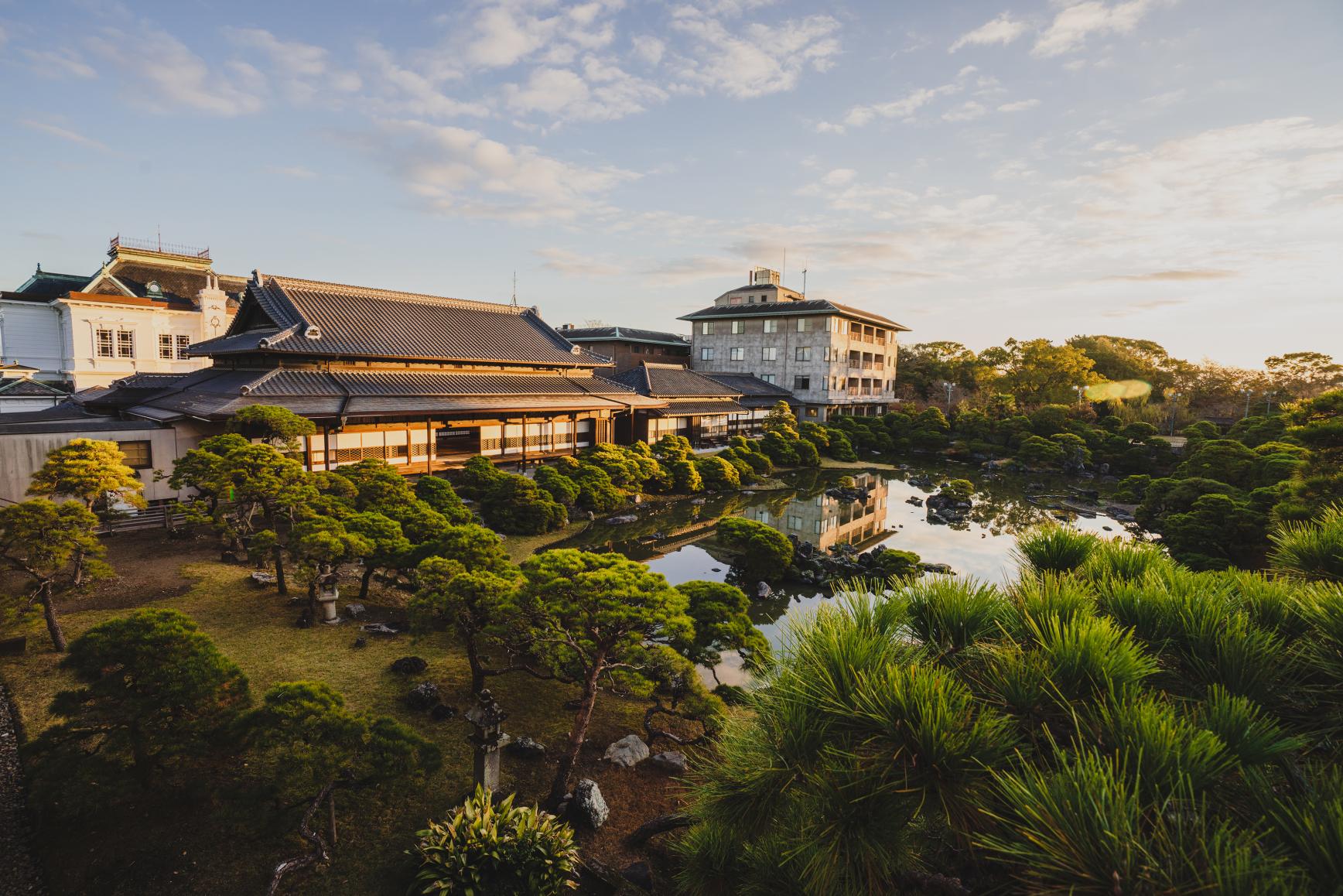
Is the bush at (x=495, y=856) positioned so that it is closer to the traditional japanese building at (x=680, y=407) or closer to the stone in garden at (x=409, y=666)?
the stone in garden at (x=409, y=666)

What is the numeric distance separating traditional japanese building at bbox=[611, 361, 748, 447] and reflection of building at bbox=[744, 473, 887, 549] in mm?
10311

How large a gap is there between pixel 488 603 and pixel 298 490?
7.58 m

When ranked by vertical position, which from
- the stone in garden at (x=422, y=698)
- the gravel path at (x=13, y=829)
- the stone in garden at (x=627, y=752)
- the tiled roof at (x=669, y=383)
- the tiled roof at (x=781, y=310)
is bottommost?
Answer: the stone in garden at (x=627, y=752)

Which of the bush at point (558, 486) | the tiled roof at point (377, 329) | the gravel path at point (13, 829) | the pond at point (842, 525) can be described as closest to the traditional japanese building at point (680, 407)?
the tiled roof at point (377, 329)

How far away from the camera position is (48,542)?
9383 mm

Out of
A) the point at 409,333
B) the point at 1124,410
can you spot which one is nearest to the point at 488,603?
the point at 409,333

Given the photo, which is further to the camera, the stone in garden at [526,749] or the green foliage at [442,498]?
the green foliage at [442,498]

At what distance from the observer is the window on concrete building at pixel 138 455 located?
18.4m

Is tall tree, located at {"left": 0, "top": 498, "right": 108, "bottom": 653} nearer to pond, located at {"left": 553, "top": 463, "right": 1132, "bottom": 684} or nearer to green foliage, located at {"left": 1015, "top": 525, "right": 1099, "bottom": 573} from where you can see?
pond, located at {"left": 553, "top": 463, "right": 1132, "bottom": 684}

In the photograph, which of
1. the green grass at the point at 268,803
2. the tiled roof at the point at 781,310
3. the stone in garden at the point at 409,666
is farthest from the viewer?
the tiled roof at the point at 781,310

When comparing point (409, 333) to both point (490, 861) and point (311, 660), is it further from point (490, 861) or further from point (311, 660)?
point (490, 861)

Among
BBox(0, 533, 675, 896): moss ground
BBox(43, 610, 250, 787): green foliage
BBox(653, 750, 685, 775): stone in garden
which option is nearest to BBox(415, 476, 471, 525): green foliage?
BBox(0, 533, 675, 896): moss ground

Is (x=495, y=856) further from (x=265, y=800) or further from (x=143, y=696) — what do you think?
(x=143, y=696)

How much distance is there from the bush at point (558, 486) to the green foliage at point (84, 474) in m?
11.6
